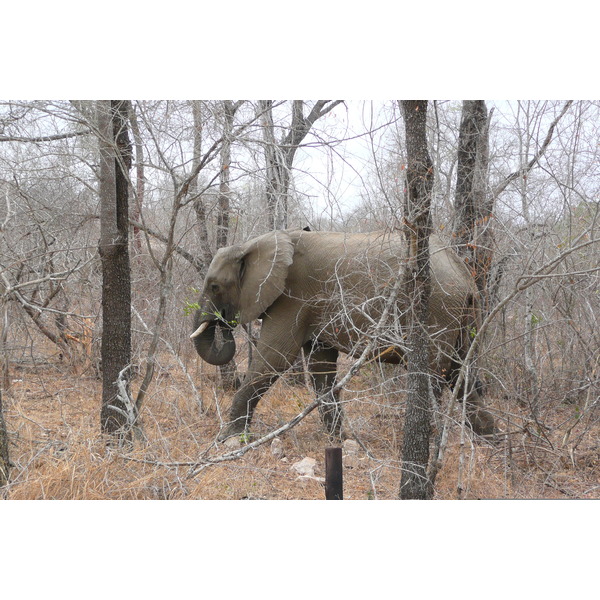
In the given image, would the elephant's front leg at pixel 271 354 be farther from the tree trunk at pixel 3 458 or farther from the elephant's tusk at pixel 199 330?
the tree trunk at pixel 3 458

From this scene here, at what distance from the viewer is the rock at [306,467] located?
4.24 m

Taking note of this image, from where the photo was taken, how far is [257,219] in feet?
19.5

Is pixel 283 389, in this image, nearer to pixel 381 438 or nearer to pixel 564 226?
pixel 381 438

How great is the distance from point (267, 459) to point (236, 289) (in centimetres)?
146

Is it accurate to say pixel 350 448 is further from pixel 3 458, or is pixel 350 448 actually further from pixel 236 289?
pixel 3 458

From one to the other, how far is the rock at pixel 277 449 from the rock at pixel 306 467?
0.82 feet

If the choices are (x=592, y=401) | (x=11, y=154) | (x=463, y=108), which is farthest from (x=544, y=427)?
(x=11, y=154)

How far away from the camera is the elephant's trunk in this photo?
5.29 m

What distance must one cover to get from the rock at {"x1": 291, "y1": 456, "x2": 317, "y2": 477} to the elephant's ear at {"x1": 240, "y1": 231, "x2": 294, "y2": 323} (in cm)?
129

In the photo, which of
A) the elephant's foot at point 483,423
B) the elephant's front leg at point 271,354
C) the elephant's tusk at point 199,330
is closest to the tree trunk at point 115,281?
the elephant's tusk at point 199,330

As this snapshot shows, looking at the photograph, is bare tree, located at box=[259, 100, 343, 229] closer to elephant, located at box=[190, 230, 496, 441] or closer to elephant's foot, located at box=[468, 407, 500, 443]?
elephant, located at box=[190, 230, 496, 441]

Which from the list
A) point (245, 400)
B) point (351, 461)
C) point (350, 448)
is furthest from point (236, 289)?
point (351, 461)

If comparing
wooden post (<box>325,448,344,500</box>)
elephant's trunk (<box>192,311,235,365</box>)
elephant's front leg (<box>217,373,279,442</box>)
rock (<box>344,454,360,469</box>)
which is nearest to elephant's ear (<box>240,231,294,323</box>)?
elephant's trunk (<box>192,311,235,365</box>)

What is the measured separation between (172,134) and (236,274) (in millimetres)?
1382
